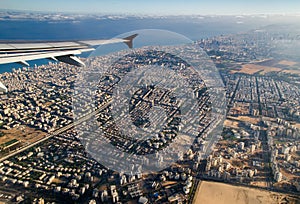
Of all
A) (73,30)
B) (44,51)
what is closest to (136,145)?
(44,51)

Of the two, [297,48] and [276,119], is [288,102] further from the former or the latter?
[297,48]

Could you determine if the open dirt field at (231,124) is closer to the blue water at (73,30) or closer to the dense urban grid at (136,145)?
the dense urban grid at (136,145)

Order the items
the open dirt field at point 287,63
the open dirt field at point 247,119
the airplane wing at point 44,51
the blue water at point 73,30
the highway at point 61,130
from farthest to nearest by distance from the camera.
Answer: the blue water at point 73,30 < the open dirt field at point 287,63 < the open dirt field at point 247,119 < the highway at point 61,130 < the airplane wing at point 44,51

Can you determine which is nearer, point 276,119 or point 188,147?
point 188,147

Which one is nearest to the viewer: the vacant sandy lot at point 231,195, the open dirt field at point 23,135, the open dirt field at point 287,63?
the vacant sandy lot at point 231,195

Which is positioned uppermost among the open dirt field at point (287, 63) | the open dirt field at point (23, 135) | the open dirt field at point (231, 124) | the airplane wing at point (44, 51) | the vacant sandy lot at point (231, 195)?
the airplane wing at point (44, 51)

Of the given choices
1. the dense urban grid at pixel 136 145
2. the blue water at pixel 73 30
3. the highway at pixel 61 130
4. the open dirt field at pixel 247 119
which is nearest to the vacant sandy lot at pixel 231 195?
the dense urban grid at pixel 136 145

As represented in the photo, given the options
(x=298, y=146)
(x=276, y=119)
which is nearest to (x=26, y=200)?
(x=298, y=146)

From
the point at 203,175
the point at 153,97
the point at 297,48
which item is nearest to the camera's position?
the point at 203,175

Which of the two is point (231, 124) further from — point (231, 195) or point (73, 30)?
point (73, 30)
